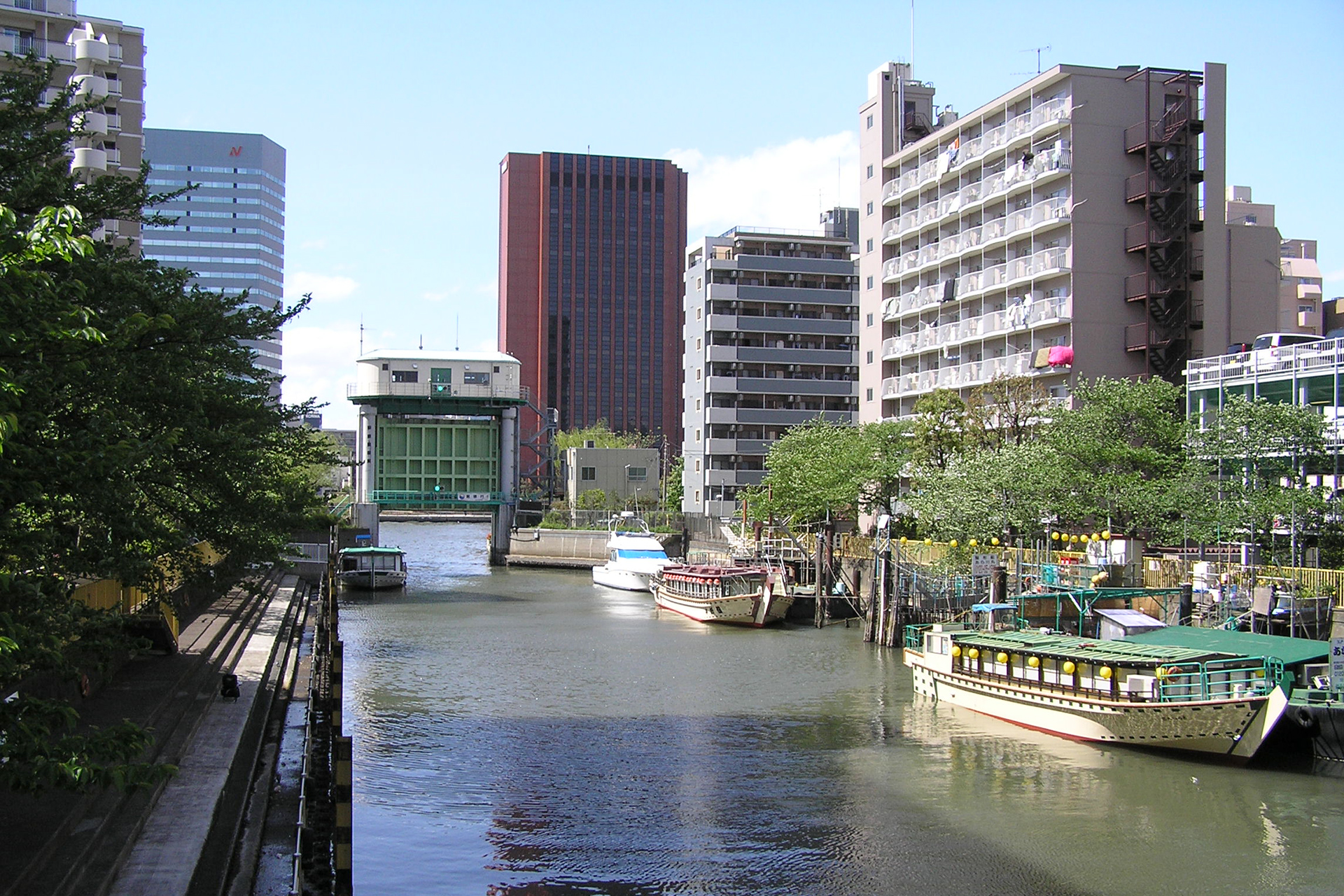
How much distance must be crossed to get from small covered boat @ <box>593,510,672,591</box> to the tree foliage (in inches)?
1482

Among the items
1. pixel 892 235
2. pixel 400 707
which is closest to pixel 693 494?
pixel 892 235

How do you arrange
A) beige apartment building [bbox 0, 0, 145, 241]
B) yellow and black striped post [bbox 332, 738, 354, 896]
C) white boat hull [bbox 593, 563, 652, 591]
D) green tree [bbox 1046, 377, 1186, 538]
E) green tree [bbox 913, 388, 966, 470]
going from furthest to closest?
1. white boat hull [bbox 593, 563, 652, 591]
2. beige apartment building [bbox 0, 0, 145, 241]
3. green tree [bbox 913, 388, 966, 470]
4. green tree [bbox 1046, 377, 1186, 538]
5. yellow and black striped post [bbox 332, 738, 354, 896]

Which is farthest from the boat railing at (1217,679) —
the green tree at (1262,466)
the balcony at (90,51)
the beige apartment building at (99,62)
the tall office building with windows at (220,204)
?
the tall office building with windows at (220,204)

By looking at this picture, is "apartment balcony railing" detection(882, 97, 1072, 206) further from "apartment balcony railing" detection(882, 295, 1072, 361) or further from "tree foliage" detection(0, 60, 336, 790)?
"tree foliage" detection(0, 60, 336, 790)

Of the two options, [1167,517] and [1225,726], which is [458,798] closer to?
[1225,726]

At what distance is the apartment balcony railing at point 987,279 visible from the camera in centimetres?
5319

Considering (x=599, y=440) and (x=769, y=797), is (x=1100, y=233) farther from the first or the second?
(x=599, y=440)

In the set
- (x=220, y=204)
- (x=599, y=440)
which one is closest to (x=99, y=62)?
(x=599, y=440)

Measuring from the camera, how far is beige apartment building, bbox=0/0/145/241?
56516 millimetres

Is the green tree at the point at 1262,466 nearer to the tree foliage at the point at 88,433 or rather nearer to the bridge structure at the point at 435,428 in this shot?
the tree foliage at the point at 88,433

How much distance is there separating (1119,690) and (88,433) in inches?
862

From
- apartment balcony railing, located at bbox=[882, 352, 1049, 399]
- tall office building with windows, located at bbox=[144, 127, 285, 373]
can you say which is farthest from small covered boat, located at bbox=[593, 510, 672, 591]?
tall office building with windows, located at bbox=[144, 127, 285, 373]

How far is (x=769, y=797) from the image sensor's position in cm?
2203

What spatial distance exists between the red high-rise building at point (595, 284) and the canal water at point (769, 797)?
136683mm
